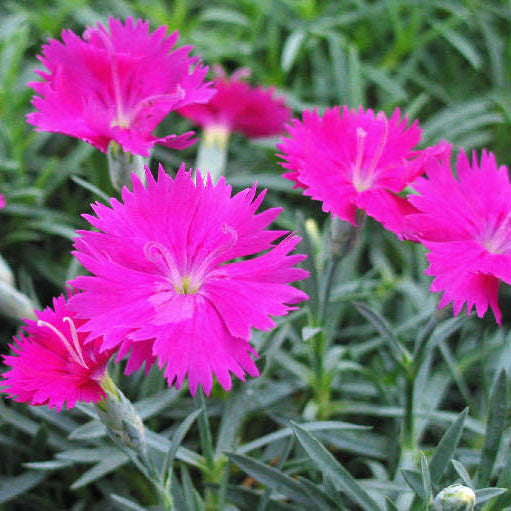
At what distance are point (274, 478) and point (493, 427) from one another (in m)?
0.30

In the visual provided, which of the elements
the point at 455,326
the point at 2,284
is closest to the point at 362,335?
the point at 455,326

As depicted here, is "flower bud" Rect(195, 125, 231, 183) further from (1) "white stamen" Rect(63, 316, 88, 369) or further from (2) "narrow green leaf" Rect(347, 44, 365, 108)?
(1) "white stamen" Rect(63, 316, 88, 369)

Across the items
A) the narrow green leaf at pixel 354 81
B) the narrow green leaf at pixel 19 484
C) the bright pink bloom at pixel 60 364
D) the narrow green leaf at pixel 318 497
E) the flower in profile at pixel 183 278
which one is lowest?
the narrow green leaf at pixel 19 484

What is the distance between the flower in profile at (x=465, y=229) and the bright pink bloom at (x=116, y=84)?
1.01 ft

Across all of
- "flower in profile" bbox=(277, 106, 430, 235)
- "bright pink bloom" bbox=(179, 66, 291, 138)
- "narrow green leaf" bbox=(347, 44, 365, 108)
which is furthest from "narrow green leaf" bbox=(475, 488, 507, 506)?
"narrow green leaf" bbox=(347, 44, 365, 108)

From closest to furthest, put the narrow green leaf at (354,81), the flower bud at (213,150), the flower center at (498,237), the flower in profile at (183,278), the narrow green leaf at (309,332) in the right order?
the flower in profile at (183,278), the flower center at (498,237), the narrow green leaf at (309,332), the flower bud at (213,150), the narrow green leaf at (354,81)

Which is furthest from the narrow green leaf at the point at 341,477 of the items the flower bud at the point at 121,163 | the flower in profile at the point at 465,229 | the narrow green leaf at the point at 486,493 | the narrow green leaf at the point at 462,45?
the narrow green leaf at the point at 462,45

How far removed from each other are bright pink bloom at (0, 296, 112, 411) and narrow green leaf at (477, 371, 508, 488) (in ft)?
1.66

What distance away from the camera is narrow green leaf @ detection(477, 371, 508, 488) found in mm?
837

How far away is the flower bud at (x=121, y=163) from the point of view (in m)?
0.81

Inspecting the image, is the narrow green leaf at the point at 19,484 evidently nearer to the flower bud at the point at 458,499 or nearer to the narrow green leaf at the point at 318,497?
the narrow green leaf at the point at 318,497

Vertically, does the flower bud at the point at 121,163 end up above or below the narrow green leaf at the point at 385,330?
above

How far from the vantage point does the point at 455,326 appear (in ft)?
2.92

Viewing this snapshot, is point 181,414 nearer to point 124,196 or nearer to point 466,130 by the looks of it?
point 124,196
